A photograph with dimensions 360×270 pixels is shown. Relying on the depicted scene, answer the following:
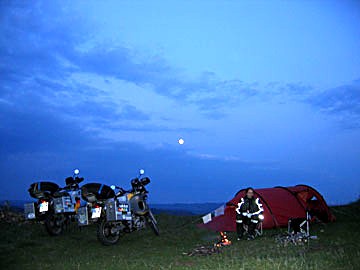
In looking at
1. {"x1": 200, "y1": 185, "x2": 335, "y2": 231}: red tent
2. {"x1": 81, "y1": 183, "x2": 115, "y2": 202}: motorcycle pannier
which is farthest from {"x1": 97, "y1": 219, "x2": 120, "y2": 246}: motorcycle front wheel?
{"x1": 200, "y1": 185, "x2": 335, "y2": 231}: red tent

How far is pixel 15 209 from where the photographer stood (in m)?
18.2

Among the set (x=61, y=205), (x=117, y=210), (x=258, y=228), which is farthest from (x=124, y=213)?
(x=258, y=228)

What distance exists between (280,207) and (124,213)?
5378mm

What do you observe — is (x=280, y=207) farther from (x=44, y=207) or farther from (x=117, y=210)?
(x=44, y=207)

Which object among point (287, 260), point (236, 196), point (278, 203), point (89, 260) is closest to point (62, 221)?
point (89, 260)

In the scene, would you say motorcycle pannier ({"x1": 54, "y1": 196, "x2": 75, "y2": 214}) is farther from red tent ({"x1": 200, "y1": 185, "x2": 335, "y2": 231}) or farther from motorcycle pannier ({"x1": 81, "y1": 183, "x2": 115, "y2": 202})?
red tent ({"x1": 200, "y1": 185, "x2": 335, "y2": 231})

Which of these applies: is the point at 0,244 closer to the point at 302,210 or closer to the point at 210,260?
the point at 210,260

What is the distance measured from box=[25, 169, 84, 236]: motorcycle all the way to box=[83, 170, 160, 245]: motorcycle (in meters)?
1.92

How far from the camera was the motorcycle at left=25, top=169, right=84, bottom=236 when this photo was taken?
12.5m

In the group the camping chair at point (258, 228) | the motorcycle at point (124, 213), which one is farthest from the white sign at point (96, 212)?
the camping chair at point (258, 228)

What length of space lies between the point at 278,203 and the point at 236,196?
1.36 meters

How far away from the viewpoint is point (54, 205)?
12469 mm

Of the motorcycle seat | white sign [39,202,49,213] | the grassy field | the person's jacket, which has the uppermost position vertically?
the motorcycle seat

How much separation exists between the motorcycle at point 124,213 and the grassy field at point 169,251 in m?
0.36
